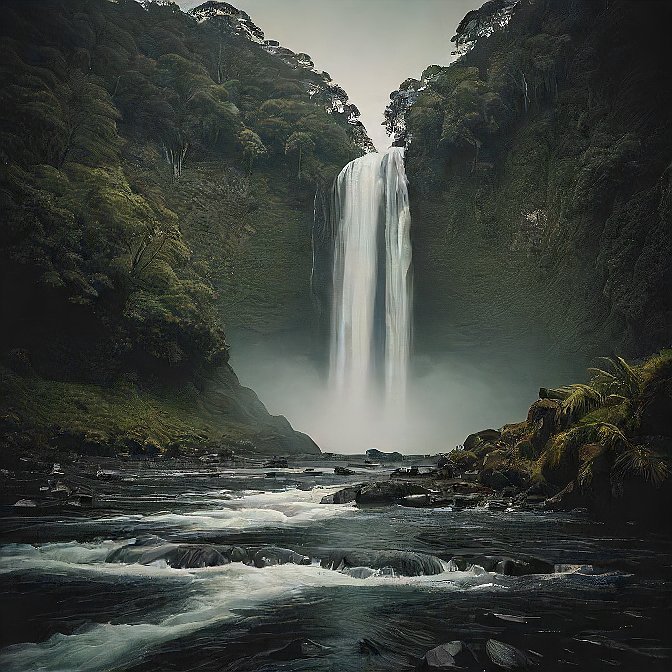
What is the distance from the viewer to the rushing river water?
→ 4730 mm

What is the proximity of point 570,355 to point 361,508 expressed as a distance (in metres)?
31.3

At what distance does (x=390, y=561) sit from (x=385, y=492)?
22.2ft

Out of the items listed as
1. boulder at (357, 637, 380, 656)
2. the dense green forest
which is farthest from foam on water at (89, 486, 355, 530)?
the dense green forest

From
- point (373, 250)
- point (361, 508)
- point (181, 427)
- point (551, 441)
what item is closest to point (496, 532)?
→ point (361, 508)

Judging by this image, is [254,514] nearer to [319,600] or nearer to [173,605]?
[319,600]

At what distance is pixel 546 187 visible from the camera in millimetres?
42656

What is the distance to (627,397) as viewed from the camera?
1238 cm

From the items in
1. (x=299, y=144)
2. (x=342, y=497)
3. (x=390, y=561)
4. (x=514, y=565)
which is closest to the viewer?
(x=514, y=565)

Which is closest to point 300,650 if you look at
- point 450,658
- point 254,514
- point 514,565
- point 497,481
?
point 450,658

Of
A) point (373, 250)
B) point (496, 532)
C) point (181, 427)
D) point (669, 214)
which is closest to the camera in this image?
point (496, 532)

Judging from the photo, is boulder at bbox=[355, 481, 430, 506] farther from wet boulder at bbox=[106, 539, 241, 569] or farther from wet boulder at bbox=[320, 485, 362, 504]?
wet boulder at bbox=[106, 539, 241, 569]

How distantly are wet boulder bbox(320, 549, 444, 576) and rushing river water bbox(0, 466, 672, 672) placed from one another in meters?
0.15

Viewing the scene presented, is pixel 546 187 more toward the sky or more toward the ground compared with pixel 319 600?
more toward the sky

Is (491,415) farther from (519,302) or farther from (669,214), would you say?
(669,214)
